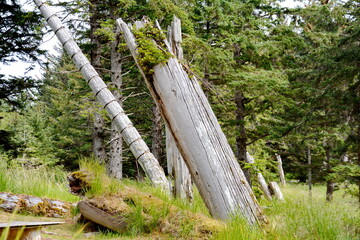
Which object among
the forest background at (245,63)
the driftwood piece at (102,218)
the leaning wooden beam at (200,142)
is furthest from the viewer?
the forest background at (245,63)

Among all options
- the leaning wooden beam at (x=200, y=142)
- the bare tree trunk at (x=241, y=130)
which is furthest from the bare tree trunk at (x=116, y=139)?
the leaning wooden beam at (x=200, y=142)

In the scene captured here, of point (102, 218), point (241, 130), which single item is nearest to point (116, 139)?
point (241, 130)

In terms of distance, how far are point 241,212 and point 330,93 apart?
536 cm

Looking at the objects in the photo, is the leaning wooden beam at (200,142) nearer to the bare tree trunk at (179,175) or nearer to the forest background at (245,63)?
the bare tree trunk at (179,175)

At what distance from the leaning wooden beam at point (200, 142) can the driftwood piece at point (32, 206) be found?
113 inches

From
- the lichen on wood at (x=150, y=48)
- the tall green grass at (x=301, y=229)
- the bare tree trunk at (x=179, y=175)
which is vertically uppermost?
the lichen on wood at (x=150, y=48)

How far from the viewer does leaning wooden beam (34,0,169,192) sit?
6.12 metres

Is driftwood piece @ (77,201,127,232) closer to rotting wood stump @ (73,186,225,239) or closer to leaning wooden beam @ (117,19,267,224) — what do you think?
rotting wood stump @ (73,186,225,239)

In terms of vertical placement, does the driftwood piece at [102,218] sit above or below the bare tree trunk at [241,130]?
below

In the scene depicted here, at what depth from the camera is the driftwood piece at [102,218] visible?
3752 millimetres

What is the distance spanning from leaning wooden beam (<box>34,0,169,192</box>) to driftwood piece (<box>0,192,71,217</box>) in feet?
6.10

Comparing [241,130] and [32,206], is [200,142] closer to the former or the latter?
[32,206]

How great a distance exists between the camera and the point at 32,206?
4.91 m

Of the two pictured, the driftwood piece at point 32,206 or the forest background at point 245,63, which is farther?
the forest background at point 245,63
